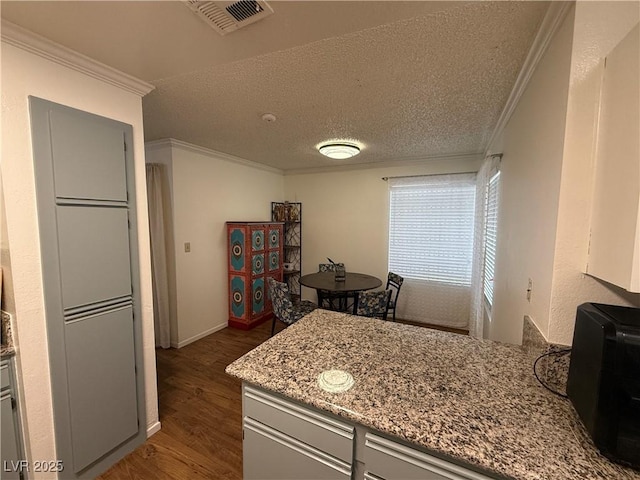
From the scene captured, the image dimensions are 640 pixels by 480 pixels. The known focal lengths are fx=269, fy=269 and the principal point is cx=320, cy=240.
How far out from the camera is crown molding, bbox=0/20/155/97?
119 cm

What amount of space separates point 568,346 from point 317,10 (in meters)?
1.63

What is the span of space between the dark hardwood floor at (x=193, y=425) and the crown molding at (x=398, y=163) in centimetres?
294

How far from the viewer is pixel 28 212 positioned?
129cm

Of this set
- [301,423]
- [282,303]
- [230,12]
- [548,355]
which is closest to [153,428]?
[282,303]

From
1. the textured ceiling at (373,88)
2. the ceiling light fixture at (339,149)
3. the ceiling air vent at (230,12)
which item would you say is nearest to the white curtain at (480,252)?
the textured ceiling at (373,88)

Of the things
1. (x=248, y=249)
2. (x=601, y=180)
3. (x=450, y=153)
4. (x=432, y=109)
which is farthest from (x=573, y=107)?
(x=248, y=249)

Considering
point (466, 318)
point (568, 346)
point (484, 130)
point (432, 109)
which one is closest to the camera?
point (568, 346)

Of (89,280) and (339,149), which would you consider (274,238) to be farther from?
(89,280)

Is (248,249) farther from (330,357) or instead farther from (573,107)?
(573,107)

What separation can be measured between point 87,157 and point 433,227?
369cm

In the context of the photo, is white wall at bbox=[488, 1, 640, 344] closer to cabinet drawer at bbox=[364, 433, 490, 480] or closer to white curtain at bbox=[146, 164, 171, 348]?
cabinet drawer at bbox=[364, 433, 490, 480]

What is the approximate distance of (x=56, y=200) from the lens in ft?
4.46

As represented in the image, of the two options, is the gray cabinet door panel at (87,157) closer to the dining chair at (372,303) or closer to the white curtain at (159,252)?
the white curtain at (159,252)

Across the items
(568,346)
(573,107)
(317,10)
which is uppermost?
(317,10)
